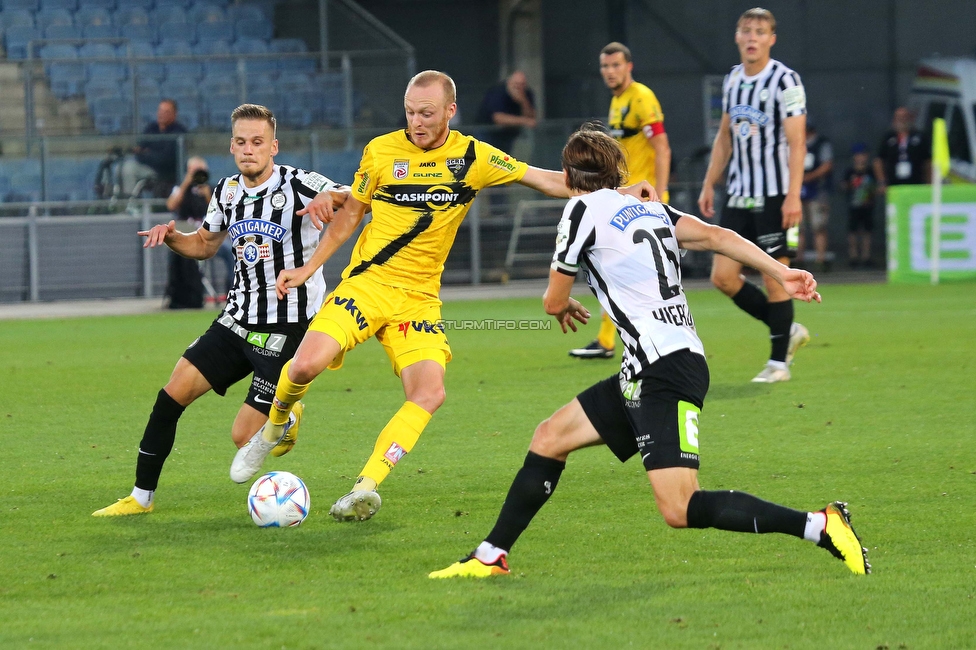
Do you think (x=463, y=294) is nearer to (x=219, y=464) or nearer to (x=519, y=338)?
(x=519, y=338)

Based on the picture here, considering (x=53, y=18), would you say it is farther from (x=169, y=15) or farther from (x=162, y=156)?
(x=162, y=156)

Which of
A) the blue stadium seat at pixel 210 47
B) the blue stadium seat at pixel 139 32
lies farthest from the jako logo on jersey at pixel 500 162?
the blue stadium seat at pixel 139 32

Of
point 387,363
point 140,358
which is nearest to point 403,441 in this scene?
point 387,363

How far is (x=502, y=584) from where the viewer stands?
4.42 metres

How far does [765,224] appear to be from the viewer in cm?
904

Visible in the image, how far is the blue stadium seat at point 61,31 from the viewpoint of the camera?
21625mm

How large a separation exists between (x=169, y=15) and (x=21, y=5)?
245 centimetres

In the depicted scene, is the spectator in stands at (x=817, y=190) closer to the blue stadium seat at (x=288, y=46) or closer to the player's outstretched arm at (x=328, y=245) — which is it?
the blue stadium seat at (x=288, y=46)

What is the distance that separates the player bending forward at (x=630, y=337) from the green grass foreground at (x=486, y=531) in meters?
0.25

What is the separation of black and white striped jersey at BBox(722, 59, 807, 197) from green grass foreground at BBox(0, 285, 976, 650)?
55.8 inches

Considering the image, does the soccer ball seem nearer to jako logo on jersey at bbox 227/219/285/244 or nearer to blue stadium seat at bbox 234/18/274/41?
jako logo on jersey at bbox 227/219/285/244

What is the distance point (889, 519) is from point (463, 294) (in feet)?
41.3

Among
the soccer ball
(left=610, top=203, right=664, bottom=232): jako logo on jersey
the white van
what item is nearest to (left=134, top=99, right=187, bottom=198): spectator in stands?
the white van

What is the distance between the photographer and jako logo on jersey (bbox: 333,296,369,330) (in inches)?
216
